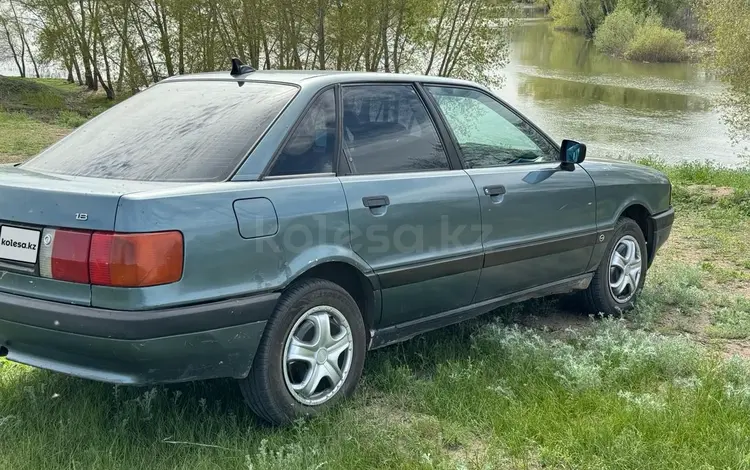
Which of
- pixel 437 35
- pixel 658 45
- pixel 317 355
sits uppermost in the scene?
pixel 658 45

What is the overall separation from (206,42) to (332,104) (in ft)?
90.6

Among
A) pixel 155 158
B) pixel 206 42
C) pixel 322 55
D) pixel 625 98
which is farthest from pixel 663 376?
pixel 625 98

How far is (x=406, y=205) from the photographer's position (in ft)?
11.9

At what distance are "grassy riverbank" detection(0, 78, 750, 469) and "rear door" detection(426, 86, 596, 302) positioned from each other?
0.40m

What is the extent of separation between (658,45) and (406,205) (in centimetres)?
4907

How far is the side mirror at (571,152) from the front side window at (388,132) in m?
1.03

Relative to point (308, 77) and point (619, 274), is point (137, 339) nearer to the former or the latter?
point (308, 77)

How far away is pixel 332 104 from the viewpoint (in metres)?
3.60

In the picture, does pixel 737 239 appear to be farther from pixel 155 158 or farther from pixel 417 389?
pixel 155 158

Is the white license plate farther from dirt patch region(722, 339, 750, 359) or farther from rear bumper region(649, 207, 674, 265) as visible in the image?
rear bumper region(649, 207, 674, 265)

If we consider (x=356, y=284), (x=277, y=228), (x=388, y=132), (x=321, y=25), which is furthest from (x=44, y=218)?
(x=321, y=25)

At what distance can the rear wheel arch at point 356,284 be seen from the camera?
11.1 ft

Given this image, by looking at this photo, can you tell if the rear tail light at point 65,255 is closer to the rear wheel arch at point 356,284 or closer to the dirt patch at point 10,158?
the rear wheel arch at point 356,284

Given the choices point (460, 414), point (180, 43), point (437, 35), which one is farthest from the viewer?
point (180, 43)
